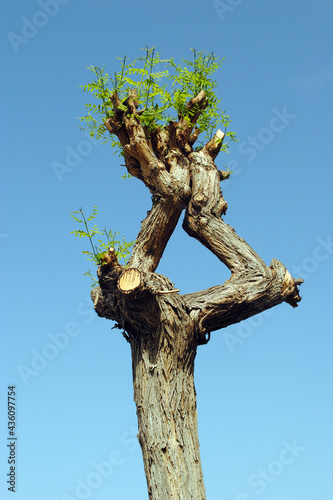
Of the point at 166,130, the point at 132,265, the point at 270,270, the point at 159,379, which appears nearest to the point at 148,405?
the point at 159,379

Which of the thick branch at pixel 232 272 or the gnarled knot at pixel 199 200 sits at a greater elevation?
the gnarled knot at pixel 199 200

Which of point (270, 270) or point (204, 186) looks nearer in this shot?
point (270, 270)

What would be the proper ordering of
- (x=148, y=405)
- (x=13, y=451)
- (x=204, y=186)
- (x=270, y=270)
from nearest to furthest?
(x=148, y=405), (x=270, y=270), (x=204, y=186), (x=13, y=451)

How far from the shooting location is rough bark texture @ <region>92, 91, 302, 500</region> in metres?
5.74

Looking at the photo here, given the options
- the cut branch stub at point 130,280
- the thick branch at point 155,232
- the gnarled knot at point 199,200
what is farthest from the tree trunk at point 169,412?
the gnarled knot at point 199,200

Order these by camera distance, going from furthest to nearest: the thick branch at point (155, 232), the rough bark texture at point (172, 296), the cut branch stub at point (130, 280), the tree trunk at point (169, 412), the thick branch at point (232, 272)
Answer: the thick branch at point (155, 232), the thick branch at point (232, 272), the cut branch stub at point (130, 280), the rough bark texture at point (172, 296), the tree trunk at point (169, 412)

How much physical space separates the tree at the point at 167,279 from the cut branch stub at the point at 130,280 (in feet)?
0.04

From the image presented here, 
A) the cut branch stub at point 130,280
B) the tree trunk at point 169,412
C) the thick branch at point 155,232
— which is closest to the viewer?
the tree trunk at point 169,412

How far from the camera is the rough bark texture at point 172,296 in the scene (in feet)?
18.8

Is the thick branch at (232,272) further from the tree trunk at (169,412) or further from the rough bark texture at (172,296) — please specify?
the tree trunk at (169,412)

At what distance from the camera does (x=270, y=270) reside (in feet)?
21.4

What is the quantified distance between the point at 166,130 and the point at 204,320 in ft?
9.66

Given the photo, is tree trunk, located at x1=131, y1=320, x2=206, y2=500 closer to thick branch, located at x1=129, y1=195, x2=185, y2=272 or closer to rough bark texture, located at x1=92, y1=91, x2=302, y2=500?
rough bark texture, located at x1=92, y1=91, x2=302, y2=500

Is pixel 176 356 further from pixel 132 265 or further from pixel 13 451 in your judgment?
pixel 13 451
